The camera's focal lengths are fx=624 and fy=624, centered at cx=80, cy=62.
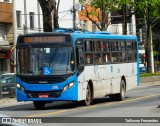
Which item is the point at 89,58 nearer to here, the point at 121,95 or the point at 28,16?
the point at 121,95

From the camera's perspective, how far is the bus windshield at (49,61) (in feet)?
69.6

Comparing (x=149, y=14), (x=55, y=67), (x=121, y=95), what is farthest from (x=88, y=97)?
(x=149, y=14)

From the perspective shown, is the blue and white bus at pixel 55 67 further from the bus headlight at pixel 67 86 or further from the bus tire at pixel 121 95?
the bus tire at pixel 121 95

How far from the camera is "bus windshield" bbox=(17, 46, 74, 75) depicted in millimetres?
21203

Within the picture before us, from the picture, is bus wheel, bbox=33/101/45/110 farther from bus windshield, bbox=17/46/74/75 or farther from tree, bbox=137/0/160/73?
tree, bbox=137/0/160/73

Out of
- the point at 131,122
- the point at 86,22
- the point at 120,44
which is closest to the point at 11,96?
the point at 120,44

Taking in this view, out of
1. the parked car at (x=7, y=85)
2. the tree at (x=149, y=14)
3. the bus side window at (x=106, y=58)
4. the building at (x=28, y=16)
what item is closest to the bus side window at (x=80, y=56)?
the bus side window at (x=106, y=58)

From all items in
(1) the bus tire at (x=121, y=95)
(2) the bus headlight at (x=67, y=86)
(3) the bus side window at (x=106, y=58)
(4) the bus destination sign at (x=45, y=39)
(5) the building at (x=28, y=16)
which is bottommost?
(1) the bus tire at (x=121, y=95)

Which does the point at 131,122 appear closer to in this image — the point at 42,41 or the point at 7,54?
the point at 42,41

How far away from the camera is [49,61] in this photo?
69.4 feet

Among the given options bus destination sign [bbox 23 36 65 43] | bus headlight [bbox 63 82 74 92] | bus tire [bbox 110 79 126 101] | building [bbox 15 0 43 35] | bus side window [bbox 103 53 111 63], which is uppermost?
building [bbox 15 0 43 35]

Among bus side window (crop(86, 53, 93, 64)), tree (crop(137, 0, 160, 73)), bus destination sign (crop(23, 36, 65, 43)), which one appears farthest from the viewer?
tree (crop(137, 0, 160, 73))

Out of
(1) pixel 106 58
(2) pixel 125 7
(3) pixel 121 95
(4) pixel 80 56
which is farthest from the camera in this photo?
(2) pixel 125 7

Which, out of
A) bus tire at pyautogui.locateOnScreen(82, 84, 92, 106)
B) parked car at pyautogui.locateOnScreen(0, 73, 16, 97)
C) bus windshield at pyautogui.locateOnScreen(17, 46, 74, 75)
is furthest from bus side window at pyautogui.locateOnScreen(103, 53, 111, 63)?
parked car at pyautogui.locateOnScreen(0, 73, 16, 97)
